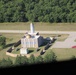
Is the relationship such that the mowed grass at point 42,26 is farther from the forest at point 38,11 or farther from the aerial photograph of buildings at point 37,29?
the forest at point 38,11

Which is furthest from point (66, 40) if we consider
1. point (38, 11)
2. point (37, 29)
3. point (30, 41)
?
point (38, 11)

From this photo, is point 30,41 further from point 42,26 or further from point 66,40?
point 42,26

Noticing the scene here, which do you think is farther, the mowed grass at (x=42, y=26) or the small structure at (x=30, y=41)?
the mowed grass at (x=42, y=26)

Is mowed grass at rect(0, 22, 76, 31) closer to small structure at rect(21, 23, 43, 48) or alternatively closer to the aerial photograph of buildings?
the aerial photograph of buildings

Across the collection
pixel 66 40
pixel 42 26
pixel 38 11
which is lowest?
pixel 66 40

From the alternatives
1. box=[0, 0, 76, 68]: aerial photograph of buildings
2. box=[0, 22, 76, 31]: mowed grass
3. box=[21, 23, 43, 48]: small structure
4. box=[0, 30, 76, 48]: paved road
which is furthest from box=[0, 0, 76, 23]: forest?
box=[21, 23, 43, 48]: small structure

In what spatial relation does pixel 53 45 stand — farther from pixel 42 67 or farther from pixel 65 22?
pixel 42 67

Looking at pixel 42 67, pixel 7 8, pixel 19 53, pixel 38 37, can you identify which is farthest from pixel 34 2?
pixel 42 67

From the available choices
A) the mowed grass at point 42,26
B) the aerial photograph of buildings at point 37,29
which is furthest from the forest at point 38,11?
the mowed grass at point 42,26
